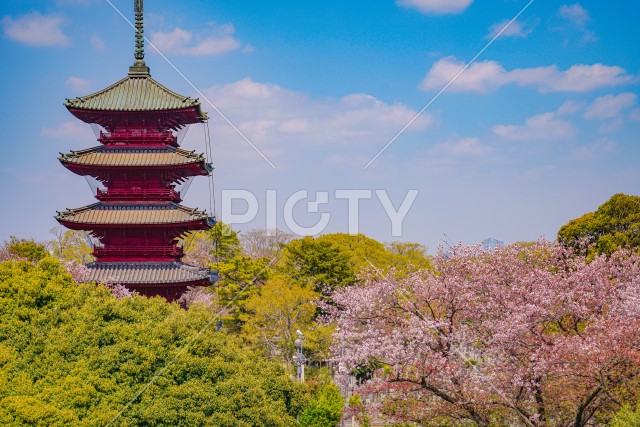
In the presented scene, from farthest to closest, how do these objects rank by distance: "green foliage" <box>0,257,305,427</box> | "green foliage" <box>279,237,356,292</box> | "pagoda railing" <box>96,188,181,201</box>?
"green foliage" <box>279,237,356,292</box>
"pagoda railing" <box>96,188,181,201</box>
"green foliage" <box>0,257,305,427</box>

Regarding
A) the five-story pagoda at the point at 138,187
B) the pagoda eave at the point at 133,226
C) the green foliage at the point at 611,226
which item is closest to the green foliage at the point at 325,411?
the five-story pagoda at the point at 138,187

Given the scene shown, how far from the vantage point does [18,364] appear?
48.7 feet

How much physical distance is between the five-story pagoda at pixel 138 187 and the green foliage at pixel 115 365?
7.77 m

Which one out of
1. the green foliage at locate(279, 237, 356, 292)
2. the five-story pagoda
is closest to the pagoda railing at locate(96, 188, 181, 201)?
the five-story pagoda

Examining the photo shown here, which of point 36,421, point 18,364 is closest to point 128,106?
point 18,364

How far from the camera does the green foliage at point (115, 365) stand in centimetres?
1401

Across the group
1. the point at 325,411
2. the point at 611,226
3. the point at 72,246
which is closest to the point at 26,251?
the point at 72,246

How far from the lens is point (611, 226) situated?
38.6 meters

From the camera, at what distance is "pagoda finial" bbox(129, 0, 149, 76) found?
2720cm

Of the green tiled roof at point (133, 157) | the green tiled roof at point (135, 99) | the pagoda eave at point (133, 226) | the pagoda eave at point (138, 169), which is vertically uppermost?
the green tiled roof at point (135, 99)

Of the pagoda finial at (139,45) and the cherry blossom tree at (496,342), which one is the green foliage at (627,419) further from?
the pagoda finial at (139,45)

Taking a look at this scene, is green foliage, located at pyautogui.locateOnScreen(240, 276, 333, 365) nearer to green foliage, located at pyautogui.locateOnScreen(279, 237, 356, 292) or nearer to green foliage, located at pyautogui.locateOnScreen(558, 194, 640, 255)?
green foliage, located at pyautogui.locateOnScreen(279, 237, 356, 292)

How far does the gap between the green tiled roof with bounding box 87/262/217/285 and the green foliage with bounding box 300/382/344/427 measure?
23.1ft

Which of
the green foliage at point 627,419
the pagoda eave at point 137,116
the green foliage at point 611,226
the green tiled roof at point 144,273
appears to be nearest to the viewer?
the green foliage at point 627,419
